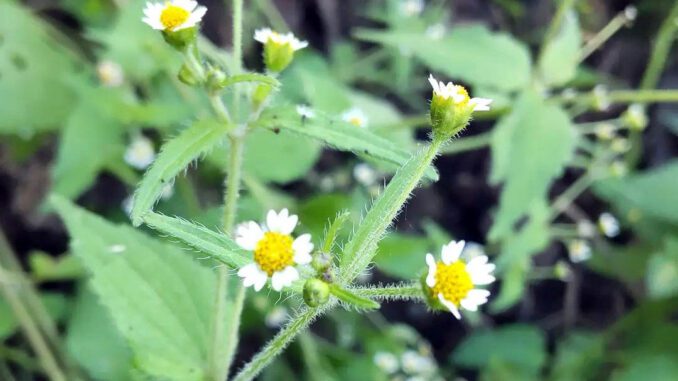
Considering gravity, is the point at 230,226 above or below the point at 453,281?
below

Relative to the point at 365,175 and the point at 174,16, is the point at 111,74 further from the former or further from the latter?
the point at 174,16

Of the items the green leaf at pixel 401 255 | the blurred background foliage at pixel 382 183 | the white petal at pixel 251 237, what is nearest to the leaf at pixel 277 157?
the blurred background foliage at pixel 382 183

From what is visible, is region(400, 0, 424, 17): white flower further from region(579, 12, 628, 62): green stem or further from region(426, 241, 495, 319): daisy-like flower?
region(426, 241, 495, 319): daisy-like flower

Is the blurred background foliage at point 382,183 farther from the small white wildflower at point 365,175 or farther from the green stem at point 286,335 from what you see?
the green stem at point 286,335

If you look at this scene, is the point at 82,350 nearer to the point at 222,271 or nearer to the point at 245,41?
the point at 222,271

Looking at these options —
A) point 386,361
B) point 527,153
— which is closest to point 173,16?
point 527,153

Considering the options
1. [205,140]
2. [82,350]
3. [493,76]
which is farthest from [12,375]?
[493,76]
